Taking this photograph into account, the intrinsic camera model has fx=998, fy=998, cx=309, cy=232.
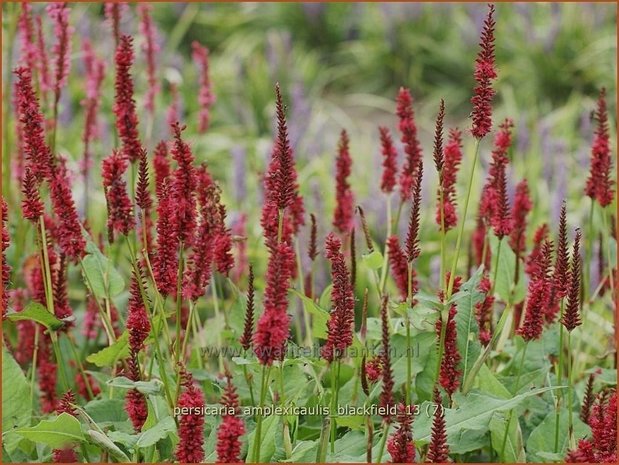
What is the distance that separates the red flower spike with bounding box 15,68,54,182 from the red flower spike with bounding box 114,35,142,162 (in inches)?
7.5

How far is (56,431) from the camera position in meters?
2.09

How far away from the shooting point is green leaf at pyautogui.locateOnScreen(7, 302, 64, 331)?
221cm

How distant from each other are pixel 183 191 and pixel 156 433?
1.60 feet

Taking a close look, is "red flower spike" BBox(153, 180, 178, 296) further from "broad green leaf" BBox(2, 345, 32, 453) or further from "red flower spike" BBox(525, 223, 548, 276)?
"red flower spike" BBox(525, 223, 548, 276)

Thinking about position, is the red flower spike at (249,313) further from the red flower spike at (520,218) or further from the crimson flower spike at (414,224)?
the red flower spike at (520,218)

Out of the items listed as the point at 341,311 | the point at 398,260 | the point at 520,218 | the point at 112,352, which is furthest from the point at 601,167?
the point at 112,352

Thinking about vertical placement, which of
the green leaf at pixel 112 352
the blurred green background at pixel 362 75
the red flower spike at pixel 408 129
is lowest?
the green leaf at pixel 112 352

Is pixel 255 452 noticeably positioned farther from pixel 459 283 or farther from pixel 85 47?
pixel 85 47

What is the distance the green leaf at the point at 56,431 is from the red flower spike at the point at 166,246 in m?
0.33

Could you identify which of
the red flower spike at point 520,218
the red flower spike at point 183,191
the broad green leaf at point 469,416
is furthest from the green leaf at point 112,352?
the red flower spike at point 520,218

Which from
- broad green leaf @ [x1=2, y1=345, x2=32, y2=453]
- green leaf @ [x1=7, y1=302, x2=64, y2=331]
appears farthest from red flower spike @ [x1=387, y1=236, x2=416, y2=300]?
broad green leaf @ [x1=2, y1=345, x2=32, y2=453]

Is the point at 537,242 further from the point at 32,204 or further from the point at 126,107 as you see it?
the point at 32,204

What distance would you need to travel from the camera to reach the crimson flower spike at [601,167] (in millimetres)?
2721

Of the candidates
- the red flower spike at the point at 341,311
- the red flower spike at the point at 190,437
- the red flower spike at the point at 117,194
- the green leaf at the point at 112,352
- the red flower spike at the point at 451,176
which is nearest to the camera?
the red flower spike at the point at 190,437
